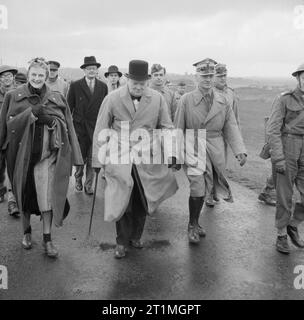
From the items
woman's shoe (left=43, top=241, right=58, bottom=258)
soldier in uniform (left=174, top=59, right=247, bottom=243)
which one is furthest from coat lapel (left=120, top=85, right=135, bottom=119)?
woman's shoe (left=43, top=241, right=58, bottom=258)

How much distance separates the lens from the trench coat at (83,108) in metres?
7.67

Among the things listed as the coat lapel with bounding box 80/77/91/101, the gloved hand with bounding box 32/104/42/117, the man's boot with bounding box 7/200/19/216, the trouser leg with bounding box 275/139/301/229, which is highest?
the coat lapel with bounding box 80/77/91/101

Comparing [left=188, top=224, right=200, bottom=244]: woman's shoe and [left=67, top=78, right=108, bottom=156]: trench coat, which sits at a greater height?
[left=67, top=78, right=108, bottom=156]: trench coat

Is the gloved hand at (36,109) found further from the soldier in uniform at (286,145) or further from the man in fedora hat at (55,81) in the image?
the man in fedora hat at (55,81)

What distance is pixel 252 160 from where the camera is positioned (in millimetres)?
10812

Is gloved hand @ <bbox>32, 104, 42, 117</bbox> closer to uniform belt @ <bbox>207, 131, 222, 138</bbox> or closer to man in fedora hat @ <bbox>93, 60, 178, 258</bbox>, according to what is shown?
man in fedora hat @ <bbox>93, 60, 178, 258</bbox>

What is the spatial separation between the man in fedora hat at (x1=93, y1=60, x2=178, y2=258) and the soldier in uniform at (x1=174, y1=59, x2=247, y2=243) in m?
0.55

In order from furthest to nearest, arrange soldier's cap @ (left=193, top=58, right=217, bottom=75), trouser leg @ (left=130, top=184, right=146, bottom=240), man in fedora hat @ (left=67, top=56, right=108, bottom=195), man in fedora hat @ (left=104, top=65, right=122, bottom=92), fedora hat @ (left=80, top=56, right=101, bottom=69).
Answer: man in fedora hat @ (left=104, top=65, right=122, bottom=92), fedora hat @ (left=80, top=56, right=101, bottom=69), man in fedora hat @ (left=67, top=56, right=108, bottom=195), soldier's cap @ (left=193, top=58, right=217, bottom=75), trouser leg @ (left=130, top=184, right=146, bottom=240)

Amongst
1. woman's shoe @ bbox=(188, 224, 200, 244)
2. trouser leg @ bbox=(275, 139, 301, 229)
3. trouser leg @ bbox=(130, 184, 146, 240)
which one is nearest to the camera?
trouser leg @ bbox=(275, 139, 301, 229)

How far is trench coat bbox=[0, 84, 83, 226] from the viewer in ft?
16.1

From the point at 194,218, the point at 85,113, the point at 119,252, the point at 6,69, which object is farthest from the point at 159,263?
the point at 6,69

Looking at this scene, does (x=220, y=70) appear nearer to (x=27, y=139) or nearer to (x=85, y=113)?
(x=85, y=113)
